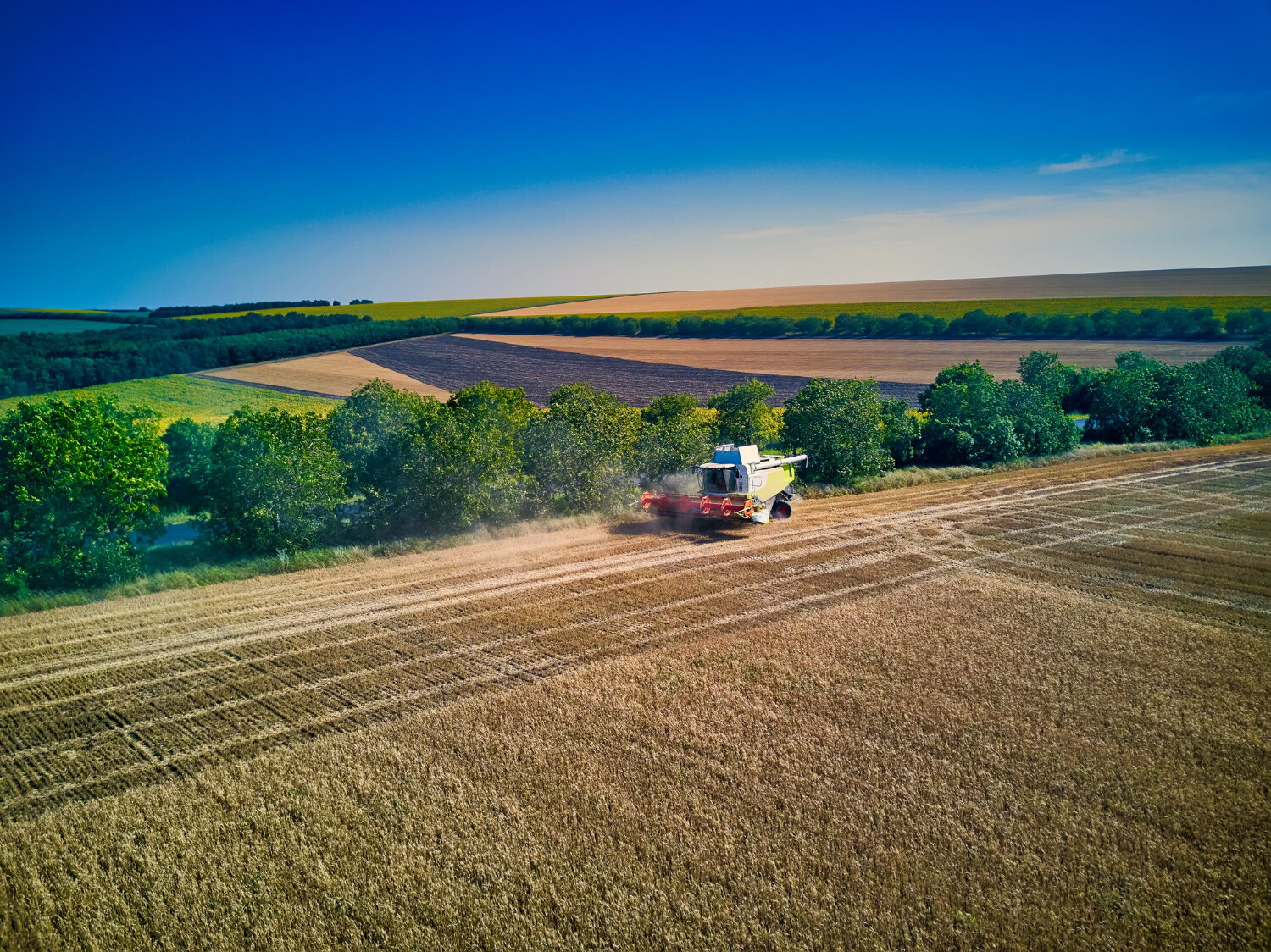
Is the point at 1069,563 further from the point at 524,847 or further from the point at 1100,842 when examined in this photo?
the point at 524,847

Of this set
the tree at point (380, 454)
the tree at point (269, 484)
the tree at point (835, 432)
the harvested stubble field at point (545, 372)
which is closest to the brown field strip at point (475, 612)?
the tree at point (269, 484)

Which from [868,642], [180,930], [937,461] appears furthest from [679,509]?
[937,461]

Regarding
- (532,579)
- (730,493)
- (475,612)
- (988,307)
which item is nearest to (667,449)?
(730,493)

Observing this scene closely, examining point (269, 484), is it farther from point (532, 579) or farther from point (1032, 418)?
point (1032, 418)

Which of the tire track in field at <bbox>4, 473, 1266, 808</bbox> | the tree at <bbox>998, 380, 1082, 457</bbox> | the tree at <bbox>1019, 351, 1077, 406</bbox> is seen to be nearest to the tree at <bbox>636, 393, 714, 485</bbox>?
the tire track in field at <bbox>4, 473, 1266, 808</bbox>

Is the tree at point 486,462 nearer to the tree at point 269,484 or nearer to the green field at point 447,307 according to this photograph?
the tree at point 269,484
